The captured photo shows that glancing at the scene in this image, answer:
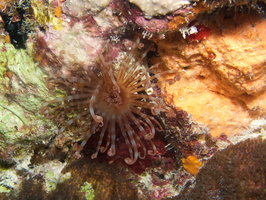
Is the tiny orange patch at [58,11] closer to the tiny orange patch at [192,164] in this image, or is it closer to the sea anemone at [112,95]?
the sea anemone at [112,95]

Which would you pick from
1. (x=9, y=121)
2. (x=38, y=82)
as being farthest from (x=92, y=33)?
(x=9, y=121)

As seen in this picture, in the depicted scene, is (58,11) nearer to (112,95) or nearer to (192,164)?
(112,95)

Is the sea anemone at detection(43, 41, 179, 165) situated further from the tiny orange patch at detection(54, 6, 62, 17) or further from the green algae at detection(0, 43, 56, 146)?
the tiny orange patch at detection(54, 6, 62, 17)

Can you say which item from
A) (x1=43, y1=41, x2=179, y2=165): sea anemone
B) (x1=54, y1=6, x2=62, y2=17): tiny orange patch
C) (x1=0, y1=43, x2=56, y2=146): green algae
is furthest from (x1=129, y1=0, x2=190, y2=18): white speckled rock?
(x1=0, y1=43, x2=56, y2=146): green algae

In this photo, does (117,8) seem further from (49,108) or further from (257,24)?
(49,108)

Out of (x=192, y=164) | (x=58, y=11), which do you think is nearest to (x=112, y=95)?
(x=58, y=11)

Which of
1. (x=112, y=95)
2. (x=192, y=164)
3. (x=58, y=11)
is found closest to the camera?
(x=58, y=11)
